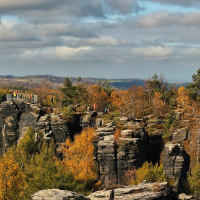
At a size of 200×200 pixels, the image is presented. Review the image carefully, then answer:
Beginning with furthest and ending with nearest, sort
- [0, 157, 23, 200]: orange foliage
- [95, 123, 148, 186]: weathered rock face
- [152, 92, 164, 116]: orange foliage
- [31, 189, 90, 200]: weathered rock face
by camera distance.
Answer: [152, 92, 164, 116]: orange foliage
[95, 123, 148, 186]: weathered rock face
[0, 157, 23, 200]: orange foliage
[31, 189, 90, 200]: weathered rock face

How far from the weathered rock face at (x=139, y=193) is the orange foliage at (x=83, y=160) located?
2446 centimetres

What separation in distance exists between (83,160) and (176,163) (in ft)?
69.2

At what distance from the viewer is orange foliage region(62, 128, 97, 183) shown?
2532 inches

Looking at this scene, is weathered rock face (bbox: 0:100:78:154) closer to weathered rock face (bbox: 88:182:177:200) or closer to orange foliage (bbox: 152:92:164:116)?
orange foliage (bbox: 152:92:164:116)

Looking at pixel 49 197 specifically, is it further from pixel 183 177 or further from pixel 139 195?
pixel 183 177

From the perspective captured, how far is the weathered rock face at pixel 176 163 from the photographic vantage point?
6438 centimetres

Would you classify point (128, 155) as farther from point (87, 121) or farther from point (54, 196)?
point (54, 196)

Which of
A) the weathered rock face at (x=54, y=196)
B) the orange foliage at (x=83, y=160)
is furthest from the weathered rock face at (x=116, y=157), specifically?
the weathered rock face at (x=54, y=196)

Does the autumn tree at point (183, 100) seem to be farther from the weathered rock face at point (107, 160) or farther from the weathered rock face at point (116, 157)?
the weathered rock face at point (107, 160)

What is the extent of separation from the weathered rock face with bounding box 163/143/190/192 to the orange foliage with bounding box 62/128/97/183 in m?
→ 16.3

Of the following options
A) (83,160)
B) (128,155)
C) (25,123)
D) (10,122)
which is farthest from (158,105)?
(10,122)

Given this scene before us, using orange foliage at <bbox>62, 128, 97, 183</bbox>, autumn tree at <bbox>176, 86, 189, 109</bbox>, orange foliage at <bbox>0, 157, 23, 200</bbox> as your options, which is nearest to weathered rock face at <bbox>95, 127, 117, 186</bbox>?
orange foliage at <bbox>62, 128, 97, 183</bbox>

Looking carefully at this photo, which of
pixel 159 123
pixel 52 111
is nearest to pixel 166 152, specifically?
pixel 159 123

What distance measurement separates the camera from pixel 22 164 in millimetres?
80625
